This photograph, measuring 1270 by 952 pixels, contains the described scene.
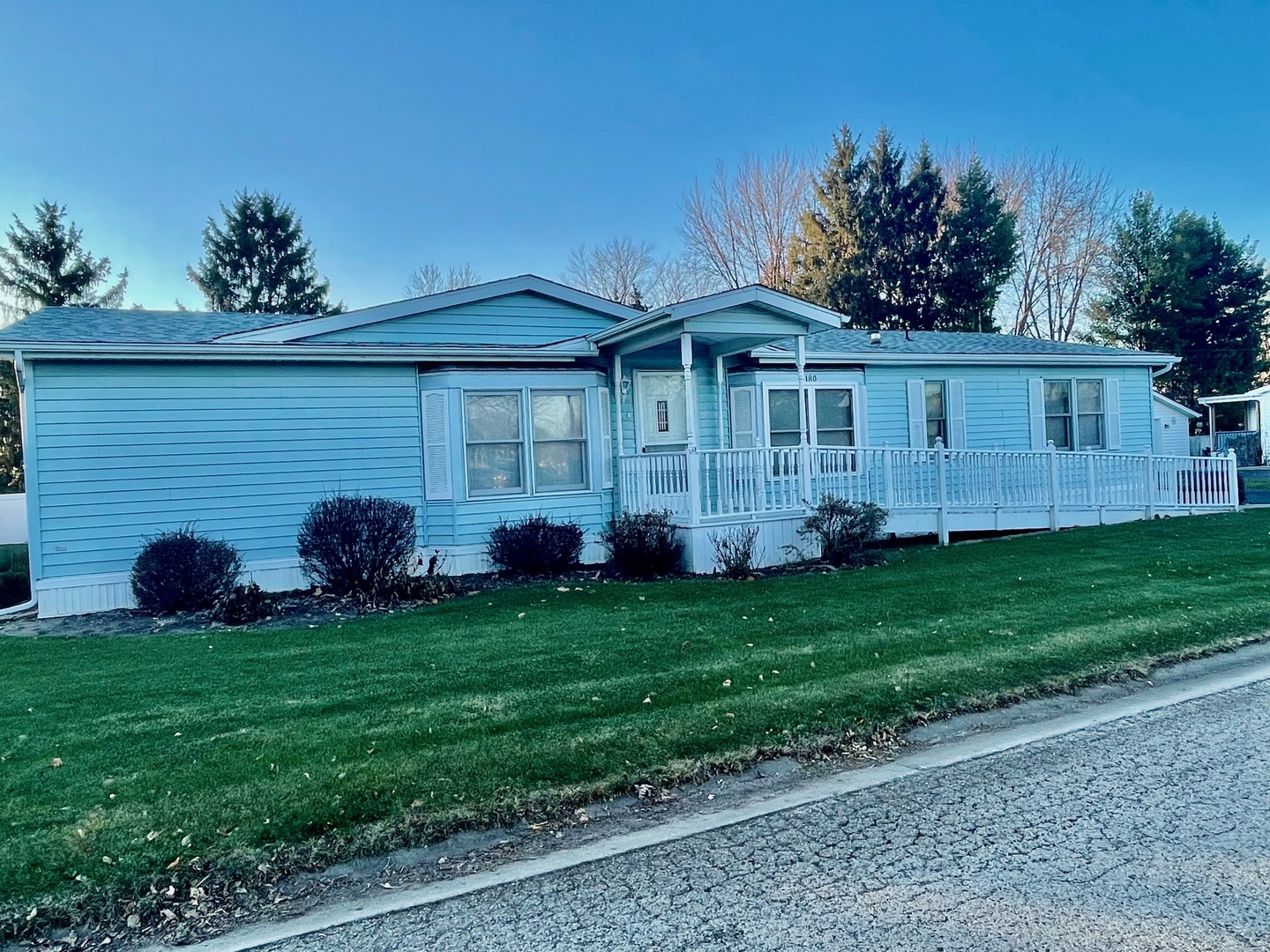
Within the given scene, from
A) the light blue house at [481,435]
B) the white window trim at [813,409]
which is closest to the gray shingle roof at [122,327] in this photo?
the light blue house at [481,435]

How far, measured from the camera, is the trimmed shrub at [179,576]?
400 inches

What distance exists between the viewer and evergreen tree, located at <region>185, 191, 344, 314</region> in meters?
38.1

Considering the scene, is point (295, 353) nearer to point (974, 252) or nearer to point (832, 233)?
point (832, 233)

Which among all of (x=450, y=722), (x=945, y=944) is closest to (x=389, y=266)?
(x=450, y=722)

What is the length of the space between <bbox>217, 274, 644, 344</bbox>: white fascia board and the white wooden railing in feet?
8.13

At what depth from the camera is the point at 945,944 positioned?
287cm

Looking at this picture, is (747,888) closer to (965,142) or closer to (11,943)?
(11,943)

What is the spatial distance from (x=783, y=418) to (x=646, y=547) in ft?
14.9

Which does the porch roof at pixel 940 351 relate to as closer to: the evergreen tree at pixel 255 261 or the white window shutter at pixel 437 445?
the white window shutter at pixel 437 445

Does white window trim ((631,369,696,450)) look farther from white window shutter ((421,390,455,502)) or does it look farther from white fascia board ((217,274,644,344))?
white window shutter ((421,390,455,502))

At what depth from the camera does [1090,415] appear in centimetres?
1783

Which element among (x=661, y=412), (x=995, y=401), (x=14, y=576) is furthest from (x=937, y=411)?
(x=14, y=576)

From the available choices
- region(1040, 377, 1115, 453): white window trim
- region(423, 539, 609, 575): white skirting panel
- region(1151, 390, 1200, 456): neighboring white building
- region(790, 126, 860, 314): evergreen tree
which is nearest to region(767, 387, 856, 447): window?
region(1040, 377, 1115, 453): white window trim

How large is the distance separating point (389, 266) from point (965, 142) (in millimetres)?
25013
